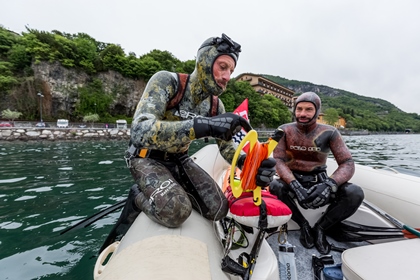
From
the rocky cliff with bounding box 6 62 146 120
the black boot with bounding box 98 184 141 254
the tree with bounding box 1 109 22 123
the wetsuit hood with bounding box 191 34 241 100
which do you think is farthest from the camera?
the rocky cliff with bounding box 6 62 146 120

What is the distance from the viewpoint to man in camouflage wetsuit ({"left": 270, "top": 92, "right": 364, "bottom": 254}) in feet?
7.62

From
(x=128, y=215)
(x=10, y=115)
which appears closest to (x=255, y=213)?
(x=128, y=215)

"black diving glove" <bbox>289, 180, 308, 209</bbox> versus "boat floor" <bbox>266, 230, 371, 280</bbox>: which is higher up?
"black diving glove" <bbox>289, 180, 308, 209</bbox>

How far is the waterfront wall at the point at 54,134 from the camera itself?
19670mm

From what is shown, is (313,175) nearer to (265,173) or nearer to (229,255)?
(265,173)

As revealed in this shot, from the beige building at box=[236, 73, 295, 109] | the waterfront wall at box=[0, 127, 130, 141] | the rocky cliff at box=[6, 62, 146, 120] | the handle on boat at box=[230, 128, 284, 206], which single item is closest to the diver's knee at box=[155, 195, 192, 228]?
the handle on boat at box=[230, 128, 284, 206]

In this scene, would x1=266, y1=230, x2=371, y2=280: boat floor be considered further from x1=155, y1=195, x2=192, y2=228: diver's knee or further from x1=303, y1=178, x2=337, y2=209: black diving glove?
x1=155, y1=195, x2=192, y2=228: diver's knee

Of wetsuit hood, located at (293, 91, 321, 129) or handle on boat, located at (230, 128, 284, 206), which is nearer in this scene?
handle on boat, located at (230, 128, 284, 206)

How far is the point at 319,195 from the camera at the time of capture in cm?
227

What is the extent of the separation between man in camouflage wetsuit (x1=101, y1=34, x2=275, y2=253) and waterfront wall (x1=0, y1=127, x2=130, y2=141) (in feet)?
80.3

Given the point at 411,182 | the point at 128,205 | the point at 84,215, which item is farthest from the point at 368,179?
the point at 84,215

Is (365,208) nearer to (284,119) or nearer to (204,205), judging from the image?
(204,205)

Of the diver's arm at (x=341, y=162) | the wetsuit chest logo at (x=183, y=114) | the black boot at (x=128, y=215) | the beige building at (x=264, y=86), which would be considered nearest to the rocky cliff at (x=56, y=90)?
the black boot at (x=128, y=215)

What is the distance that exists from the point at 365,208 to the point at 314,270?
1.35 m
